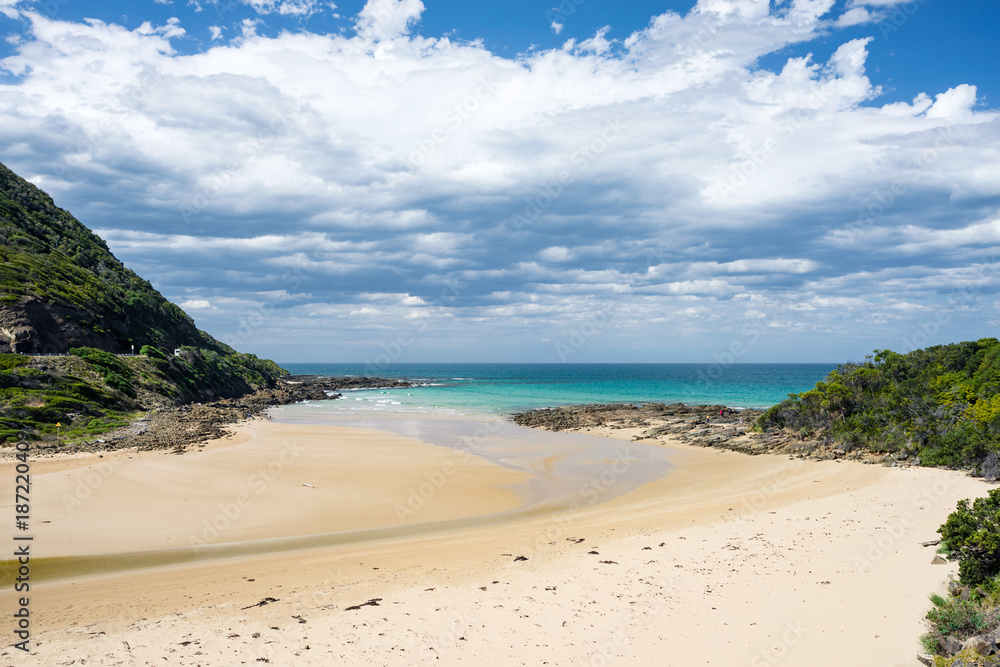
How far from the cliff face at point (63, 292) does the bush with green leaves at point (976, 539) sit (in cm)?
4165

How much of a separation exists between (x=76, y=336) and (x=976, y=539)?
45067mm

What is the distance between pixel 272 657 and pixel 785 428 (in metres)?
28.2

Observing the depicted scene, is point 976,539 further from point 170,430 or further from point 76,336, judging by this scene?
point 76,336

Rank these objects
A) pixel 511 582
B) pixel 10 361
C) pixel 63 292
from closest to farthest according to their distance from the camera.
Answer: pixel 511 582 → pixel 10 361 → pixel 63 292

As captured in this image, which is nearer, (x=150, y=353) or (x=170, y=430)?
(x=170, y=430)

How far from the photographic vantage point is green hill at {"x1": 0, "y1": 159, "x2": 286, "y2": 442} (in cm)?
2367

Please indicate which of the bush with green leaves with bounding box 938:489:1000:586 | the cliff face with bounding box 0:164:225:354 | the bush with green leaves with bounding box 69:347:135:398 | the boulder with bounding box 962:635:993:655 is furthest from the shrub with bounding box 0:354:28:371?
the bush with green leaves with bounding box 938:489:1000:586

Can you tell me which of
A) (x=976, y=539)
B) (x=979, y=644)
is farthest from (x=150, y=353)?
(x=979, y=644)

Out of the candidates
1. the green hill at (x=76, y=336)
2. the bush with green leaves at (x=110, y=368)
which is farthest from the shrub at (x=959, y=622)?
the bush with green leaves at (x=110, y=368)

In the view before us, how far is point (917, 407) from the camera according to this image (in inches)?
822

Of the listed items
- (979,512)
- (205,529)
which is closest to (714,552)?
(979,512)

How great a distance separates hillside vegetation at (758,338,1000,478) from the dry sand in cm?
259

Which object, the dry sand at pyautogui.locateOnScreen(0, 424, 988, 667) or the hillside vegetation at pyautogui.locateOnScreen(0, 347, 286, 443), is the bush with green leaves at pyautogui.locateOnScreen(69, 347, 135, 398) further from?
the dry sand at pyautogui.locateOnScreen(0, 424, 988, 667)

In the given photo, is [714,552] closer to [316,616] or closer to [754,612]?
[754,612]
